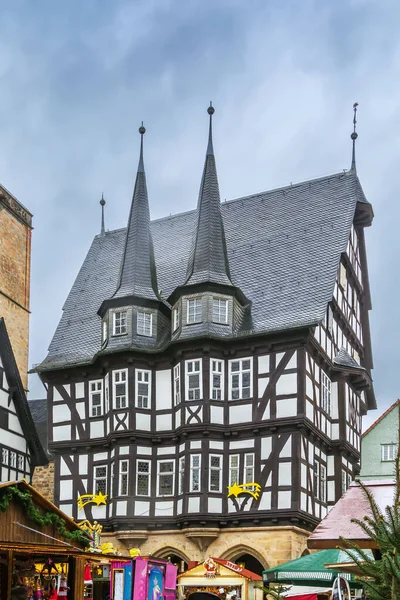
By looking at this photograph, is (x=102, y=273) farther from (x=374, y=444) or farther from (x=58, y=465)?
(x=374, y=444)

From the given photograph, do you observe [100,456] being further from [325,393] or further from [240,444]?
[325,393]

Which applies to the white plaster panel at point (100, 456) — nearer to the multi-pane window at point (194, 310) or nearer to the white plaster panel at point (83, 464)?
the white plaster panel at point (83, 464)

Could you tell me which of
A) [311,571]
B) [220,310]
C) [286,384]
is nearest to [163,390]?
[220,310]

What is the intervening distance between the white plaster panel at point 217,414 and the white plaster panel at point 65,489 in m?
6.11

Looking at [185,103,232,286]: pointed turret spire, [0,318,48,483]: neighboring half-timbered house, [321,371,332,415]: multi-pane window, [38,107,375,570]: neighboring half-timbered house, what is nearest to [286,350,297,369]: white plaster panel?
[38,107,375,570]: neighboring half-timbered house

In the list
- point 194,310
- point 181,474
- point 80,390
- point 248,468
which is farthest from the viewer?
point 80,390

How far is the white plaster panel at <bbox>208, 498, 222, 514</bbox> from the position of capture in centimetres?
3027

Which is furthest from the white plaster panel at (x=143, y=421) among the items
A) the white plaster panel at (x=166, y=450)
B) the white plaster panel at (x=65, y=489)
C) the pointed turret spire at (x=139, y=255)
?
the pointed turret spire at (x=139, y=255)

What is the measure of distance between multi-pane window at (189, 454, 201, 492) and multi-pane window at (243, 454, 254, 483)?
152cm

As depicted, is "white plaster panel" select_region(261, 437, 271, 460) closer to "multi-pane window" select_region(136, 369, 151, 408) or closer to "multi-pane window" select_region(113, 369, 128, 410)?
"multi-pane window" select_region(136, 369, 151, 408)

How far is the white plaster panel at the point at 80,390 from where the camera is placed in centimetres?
3425

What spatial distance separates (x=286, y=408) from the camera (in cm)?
3016

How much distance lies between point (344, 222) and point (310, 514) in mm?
10840

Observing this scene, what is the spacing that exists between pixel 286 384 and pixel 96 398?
7430 mm
